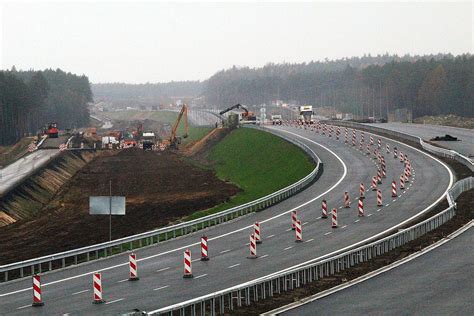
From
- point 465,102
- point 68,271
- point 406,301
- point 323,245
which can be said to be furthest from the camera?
point 465,102

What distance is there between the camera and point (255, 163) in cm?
10162

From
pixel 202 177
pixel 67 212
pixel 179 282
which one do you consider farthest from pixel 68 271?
pixel 202 177

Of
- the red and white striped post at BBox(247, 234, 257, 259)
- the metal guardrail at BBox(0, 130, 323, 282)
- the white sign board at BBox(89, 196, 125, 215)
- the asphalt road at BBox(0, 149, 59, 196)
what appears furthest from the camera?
the asphalt road at BBox(0, 149, 59, 196)

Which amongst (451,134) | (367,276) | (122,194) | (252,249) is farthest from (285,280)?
(451,134)

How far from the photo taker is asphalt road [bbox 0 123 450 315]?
3241 cm

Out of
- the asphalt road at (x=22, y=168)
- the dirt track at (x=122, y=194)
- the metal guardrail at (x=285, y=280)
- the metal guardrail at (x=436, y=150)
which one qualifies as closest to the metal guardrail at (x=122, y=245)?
the dirt track at (x=122, y=194)

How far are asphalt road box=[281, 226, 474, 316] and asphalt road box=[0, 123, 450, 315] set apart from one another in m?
5.18

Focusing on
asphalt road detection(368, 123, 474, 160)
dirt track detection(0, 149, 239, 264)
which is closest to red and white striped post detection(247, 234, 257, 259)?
dirt track detection(0, 149, 239, 264)

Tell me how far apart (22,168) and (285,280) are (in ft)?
237

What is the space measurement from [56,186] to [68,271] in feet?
173

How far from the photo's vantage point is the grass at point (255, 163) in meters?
76.6

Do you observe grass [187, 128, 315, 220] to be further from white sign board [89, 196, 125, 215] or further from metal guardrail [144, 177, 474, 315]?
metal guardrail [144, 177, 474, 315]

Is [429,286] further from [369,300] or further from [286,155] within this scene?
[286,155]

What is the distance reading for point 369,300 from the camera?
28594 mm
